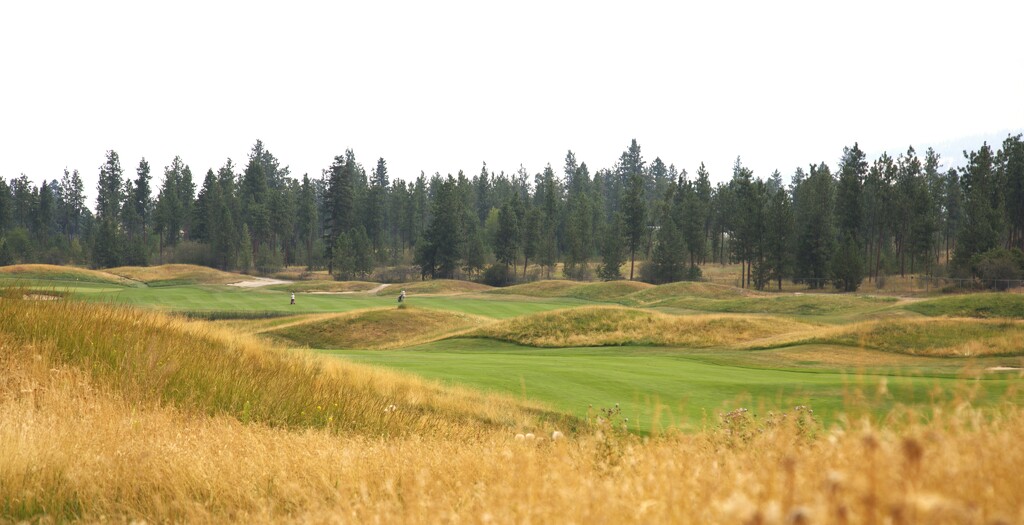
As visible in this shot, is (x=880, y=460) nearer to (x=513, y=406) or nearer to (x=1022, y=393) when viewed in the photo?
(x=513, y=406)

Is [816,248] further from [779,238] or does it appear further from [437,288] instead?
[437,288]

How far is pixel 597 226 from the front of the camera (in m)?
117

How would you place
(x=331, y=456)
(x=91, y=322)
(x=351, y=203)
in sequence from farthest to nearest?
(x=351, y=203), (x=91, y=322), (x=331, y=456)

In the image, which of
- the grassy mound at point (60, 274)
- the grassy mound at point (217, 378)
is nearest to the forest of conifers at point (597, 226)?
the grassy mound at point (60, 274)

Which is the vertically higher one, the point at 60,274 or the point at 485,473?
the point at 60,274

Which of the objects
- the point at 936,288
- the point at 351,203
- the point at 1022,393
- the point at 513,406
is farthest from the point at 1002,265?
the point at 351,203

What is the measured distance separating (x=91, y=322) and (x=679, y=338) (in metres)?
23.8

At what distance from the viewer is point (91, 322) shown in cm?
1192

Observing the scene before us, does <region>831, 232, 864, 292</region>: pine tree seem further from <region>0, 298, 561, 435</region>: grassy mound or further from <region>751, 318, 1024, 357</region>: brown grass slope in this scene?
<region>0, 298, 561, 435</region>: grassy mound

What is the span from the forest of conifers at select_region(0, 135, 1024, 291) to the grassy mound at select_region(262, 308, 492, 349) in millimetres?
45349

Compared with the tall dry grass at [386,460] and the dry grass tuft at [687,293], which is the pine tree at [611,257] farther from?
the tall dry grass at [386,460]

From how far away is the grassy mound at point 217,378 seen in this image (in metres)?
9.91

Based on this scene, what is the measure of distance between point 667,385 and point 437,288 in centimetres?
6454

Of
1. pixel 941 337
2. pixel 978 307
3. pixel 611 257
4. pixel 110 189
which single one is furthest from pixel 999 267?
pixel 110 189
